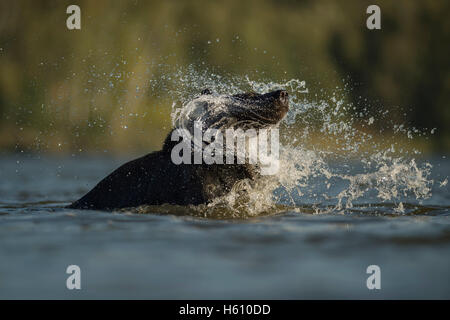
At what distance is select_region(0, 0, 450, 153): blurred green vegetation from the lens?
81.0 meters

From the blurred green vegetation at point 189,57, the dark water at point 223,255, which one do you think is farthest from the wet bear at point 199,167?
the blurred green vegetation at point 189,57

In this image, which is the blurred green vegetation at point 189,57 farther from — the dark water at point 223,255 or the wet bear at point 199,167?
the dark water at point 223,255

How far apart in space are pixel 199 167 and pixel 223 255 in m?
2.52

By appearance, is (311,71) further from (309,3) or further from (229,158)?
(229,158)

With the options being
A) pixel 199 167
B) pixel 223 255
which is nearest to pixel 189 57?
pixel 199 167

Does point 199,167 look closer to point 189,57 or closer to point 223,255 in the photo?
point 223,255

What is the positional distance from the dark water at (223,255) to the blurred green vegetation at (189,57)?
2618 inches

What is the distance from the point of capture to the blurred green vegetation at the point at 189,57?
266 ft

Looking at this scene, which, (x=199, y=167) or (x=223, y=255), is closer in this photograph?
(x=223, y=255)

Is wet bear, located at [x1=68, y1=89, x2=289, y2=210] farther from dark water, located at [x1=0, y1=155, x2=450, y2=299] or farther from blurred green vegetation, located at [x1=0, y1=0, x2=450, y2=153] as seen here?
blurred green vegetation, located at [x1=0, y1=0, x2=450, y2=153]

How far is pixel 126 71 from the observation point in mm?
87688

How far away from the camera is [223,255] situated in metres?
5.40

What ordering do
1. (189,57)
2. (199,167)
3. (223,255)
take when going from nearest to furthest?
(223,255) → (199,167) → (189,57)
